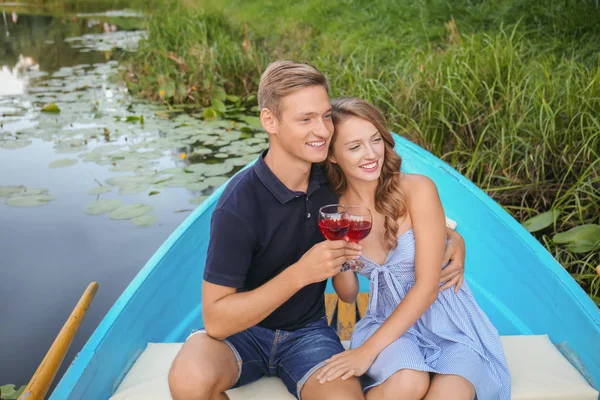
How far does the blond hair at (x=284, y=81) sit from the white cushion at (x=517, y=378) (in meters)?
0.85

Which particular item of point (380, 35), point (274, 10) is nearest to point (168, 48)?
point (380, 35)

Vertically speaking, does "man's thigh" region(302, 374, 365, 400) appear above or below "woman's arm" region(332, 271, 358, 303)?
below

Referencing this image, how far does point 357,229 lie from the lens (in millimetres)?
1591

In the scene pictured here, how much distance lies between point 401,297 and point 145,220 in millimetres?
2436

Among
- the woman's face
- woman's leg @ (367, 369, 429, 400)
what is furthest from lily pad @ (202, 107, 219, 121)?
woman's leg @ (367, 369, 429, 400)

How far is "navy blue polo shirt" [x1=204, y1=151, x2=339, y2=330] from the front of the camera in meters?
1.67

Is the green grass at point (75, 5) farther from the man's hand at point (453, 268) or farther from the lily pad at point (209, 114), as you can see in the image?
the man's hand at point (453, 268)

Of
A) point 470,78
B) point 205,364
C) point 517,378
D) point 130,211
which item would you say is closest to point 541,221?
point 470,78

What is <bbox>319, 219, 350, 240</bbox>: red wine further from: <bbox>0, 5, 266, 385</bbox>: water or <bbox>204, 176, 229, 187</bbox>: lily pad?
<bbox>204, 176, 229, 187</bbox>: lily pad

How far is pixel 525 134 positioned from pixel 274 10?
7705mm

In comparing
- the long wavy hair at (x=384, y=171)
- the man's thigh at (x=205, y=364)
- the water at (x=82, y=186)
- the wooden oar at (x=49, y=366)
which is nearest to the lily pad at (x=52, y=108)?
the water at (x=82, y=186)

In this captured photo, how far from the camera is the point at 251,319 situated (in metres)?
1.61

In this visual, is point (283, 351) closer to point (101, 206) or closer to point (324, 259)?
point (324, 259)

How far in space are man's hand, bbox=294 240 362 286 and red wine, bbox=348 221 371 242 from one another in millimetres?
43
